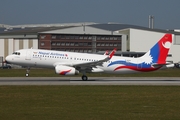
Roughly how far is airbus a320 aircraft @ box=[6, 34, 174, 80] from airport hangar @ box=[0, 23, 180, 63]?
210 feet

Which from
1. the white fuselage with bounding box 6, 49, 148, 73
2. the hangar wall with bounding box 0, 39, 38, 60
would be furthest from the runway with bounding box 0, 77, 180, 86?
Answer: the hangar wall with bounding box 0, 39, 38, 60

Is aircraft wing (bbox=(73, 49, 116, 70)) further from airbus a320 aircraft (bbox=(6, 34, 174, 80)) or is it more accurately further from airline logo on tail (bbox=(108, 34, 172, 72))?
airline logo on tail (bbox=(108, 34, 172, 72))

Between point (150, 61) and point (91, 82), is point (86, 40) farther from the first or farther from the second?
point (91, 82)

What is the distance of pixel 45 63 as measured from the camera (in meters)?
45.6

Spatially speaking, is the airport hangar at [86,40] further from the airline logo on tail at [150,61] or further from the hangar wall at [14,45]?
the airline logo on tail at [150,61]

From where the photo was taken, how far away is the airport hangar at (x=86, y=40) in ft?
377

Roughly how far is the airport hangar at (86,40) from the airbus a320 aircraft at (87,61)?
6394 centimetres

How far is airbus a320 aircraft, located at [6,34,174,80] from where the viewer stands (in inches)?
1793

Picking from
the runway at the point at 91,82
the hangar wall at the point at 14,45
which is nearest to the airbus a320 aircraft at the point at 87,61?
the runway at the point at 91,82
